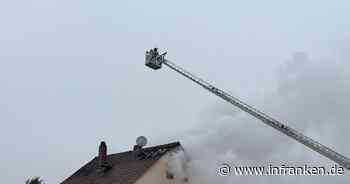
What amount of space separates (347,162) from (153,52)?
1191 cm

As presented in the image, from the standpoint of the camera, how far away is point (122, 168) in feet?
107

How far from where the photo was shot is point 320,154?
24859mm

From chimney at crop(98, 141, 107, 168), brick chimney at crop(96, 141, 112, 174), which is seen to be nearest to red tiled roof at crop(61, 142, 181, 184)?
brick chimney at crop(96, 141, 112, 174)

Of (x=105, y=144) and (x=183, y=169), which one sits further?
(x=105, y=144)

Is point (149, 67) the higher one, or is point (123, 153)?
point (149, 67)

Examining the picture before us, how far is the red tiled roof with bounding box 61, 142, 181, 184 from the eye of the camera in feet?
100

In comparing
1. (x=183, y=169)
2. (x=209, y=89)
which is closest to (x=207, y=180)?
(x=183, y=169)

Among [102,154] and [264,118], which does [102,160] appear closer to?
[102,154]

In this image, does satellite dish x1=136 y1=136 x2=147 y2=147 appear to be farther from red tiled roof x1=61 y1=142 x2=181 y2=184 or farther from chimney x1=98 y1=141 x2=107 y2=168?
chimney x1=98 y1=141 x2=107 y2=168

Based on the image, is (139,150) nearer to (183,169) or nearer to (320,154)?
(183,169)

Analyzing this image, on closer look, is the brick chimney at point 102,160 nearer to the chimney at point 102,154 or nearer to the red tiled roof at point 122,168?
the chimney at point 102,154

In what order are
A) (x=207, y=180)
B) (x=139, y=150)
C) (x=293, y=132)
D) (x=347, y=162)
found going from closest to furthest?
1. (x=347, y=162)
2. (x=293, y=132)
3. (x=207, y=180)
4. (x=139, y=150)

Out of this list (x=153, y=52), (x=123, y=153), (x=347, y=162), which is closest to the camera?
(x=347, y=162)

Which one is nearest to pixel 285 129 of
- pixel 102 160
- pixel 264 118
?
pixel 264 118
